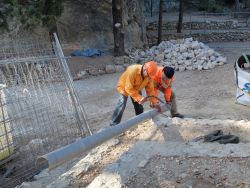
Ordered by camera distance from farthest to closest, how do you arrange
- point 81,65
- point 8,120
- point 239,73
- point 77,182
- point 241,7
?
point 241,7 → point 81,65 → point 239,73 → point 8,120 → point 77,182

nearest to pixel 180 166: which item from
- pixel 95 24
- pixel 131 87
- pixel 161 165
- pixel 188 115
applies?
pixel 161 165

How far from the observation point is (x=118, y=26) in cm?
1628

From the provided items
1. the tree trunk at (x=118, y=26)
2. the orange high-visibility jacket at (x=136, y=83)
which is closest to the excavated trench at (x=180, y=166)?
the orange high-visibility jacket at (x=136, y=83)

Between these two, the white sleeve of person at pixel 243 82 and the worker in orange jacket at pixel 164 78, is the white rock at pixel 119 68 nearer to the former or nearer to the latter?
the white sleeve of person at pixel 243 82

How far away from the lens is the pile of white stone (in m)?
14.7

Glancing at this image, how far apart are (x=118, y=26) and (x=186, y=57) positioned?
10.2ft

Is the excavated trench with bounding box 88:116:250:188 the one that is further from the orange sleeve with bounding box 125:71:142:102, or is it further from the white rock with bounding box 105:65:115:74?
the white rock with bounding box 105:65:115:74

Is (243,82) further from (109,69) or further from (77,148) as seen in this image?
(109,69)

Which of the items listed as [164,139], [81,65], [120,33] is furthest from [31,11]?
[164,139]

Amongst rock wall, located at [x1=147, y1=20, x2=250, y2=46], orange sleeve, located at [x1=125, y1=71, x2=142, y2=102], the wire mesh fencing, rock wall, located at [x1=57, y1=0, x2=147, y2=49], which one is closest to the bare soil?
orange sleeve, located at [x1=125, y1=71, x2=142, y2=102]

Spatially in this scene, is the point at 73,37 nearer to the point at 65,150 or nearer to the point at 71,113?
the point at 71,113

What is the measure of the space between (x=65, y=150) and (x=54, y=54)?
3536mm

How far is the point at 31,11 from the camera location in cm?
1213

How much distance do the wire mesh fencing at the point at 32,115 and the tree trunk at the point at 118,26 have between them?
28.8 feet
